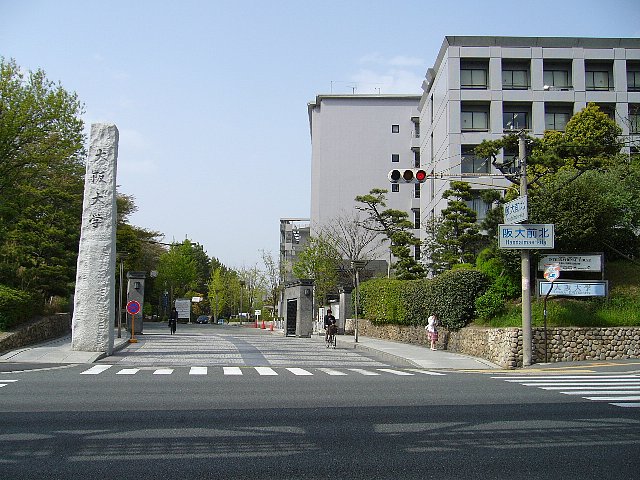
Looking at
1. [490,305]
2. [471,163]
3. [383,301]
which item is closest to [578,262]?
[490,305]

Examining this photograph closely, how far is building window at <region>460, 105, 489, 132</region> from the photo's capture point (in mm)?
48375

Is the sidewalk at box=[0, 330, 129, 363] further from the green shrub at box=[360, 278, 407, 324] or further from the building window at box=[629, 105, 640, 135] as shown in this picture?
the building window at box=[629, 105, 640, 135]

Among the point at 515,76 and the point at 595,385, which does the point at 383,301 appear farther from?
the point at 595,385

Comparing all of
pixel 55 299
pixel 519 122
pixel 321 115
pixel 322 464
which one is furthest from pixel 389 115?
pixel 322 464

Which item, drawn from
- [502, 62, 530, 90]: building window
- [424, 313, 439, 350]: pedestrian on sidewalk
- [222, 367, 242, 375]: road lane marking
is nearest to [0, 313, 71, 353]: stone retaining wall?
[222, 367, 242, 375]: road lane marking

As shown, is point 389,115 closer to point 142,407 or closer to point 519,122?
point 519,122

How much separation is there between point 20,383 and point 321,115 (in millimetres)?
63193

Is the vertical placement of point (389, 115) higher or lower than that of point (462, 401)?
higher

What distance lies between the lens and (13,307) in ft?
79.8

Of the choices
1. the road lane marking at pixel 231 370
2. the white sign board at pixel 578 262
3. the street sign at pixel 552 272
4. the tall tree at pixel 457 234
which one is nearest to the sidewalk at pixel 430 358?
the street sign at pixel 552 272

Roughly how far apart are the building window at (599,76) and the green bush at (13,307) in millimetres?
39791

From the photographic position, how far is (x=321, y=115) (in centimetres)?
7438

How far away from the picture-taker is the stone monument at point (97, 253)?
76.0 feet

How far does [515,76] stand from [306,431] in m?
44.7
